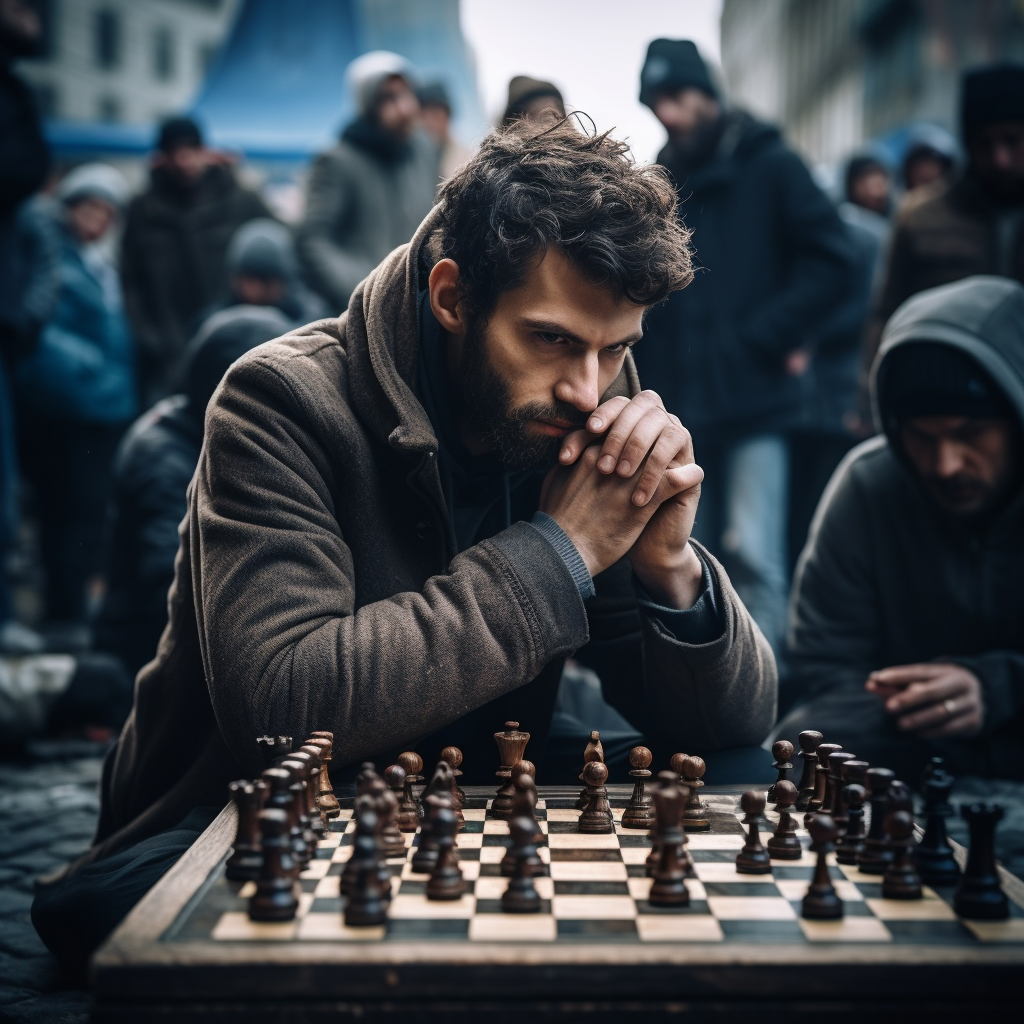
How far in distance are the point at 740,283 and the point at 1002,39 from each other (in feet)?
59.4

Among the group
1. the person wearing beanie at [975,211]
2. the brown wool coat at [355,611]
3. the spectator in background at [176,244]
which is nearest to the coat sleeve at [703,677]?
the brown wool coat at [355,611]

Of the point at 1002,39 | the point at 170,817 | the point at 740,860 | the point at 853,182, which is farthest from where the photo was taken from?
the point at 1002,39

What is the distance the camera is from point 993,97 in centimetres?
547

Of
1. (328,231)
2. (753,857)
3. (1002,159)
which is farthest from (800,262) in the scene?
(753,857)

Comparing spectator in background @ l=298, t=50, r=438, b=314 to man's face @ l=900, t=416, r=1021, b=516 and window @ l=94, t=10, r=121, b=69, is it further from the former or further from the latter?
window @ l=94, t=10, r=121, b=69

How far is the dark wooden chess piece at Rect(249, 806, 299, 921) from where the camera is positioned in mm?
1735

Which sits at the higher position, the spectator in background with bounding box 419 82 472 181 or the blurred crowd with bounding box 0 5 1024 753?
the spectator in background with bounding box 419 82 472 181

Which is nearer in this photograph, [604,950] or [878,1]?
[604,950]

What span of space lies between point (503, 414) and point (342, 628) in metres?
0.61

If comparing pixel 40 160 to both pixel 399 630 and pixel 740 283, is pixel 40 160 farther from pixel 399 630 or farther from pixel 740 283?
pixel 399 630

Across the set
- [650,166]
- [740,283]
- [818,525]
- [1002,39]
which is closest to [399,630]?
[650,166]

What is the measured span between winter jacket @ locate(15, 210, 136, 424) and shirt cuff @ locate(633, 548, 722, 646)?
5.51 meters

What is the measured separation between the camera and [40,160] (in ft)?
19.0

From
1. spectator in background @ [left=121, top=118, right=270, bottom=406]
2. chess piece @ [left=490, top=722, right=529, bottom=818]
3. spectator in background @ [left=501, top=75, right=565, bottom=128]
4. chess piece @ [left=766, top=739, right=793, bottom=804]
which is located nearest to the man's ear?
chess piece @ [left=490, top=722, right=529, bottom=818]
